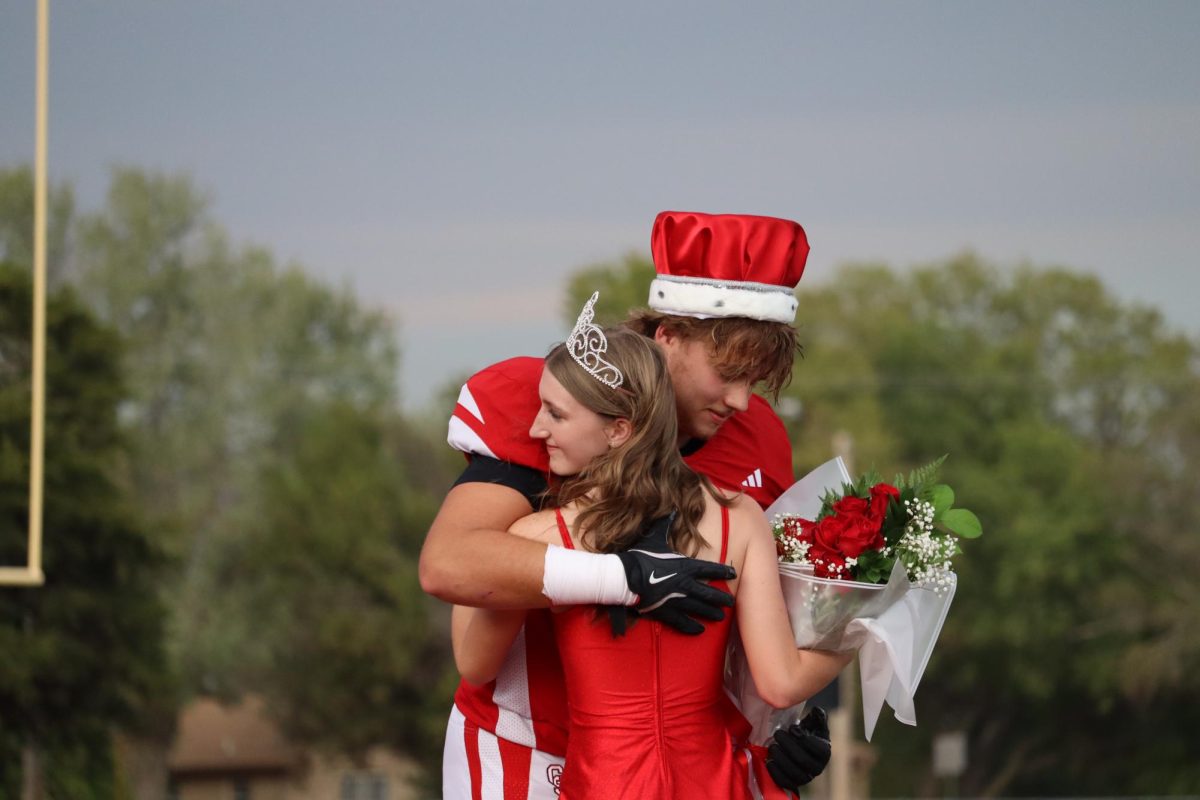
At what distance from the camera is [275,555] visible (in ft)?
111

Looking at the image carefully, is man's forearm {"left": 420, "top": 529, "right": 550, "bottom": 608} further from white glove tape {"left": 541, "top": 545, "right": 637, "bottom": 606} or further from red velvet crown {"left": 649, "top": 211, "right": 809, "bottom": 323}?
red velvet crown {"left": 649, "top": 211, "right": 809, "bottom": 323}

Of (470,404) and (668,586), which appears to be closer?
(668,586)

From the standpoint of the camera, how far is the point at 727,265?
9.79 ft

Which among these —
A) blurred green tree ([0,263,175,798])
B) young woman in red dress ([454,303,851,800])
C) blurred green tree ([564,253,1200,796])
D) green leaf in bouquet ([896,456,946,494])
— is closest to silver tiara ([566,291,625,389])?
young woman in red dress ([454,303,851,800])

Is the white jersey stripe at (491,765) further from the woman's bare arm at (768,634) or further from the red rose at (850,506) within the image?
the red rose at (850,506)

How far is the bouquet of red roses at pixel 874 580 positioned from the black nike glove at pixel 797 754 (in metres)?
0.06

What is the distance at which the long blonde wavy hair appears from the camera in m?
2.70

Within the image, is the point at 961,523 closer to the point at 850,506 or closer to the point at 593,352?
the point at 850,506

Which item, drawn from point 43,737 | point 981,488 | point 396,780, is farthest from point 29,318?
point 981,488

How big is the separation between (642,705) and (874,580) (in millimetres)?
446

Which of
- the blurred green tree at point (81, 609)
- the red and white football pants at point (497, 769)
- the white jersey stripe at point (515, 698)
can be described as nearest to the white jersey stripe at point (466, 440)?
the white jersey stripe at point (515, 698)

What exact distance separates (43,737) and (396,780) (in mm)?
12233

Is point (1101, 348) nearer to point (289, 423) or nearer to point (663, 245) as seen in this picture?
point (289, 423)

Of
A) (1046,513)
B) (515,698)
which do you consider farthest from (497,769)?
(1046,513)
